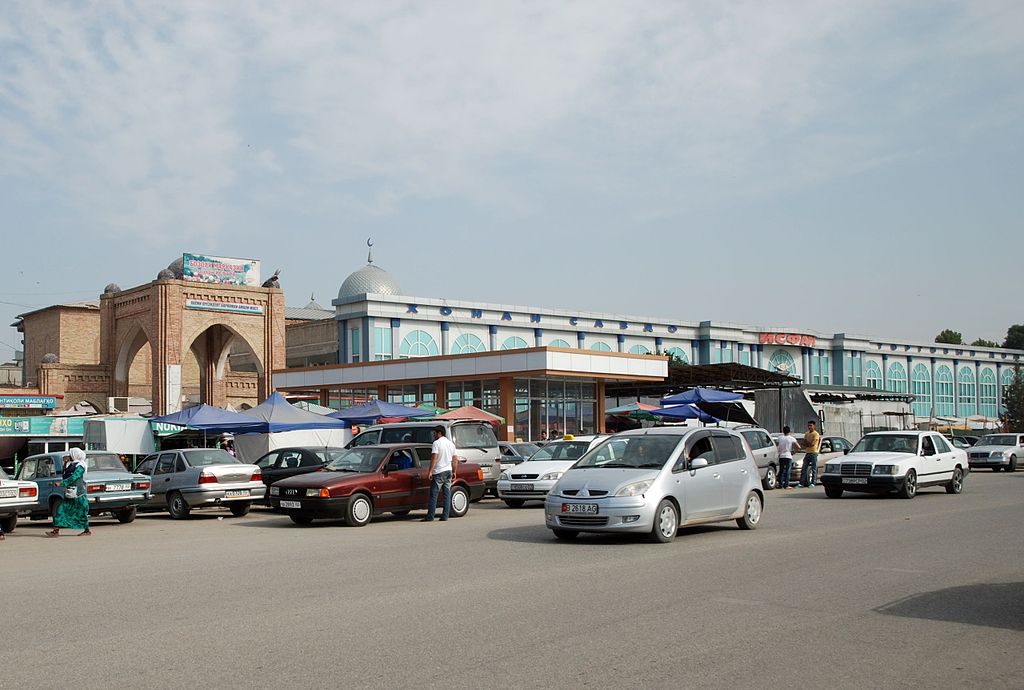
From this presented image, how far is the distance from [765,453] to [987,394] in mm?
84157

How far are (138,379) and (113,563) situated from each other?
61.0 m

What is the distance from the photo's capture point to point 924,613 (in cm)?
852

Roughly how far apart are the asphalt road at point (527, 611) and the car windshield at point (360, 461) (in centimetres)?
341

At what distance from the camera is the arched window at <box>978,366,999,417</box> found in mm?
99000

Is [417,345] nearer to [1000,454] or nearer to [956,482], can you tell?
[1000,454]

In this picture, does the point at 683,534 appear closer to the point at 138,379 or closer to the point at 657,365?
the point at 657,365

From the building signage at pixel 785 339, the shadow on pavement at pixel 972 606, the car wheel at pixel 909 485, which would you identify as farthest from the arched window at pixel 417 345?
the shadow on pavement at pixel 972 606

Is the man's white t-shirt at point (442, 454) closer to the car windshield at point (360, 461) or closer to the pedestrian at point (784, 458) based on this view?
the car windshield at point (360, 461)

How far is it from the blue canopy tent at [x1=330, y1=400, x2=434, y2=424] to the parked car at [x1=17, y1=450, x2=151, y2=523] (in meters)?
11.1

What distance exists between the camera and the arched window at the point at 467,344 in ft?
221

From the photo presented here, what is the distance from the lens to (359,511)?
18.1m

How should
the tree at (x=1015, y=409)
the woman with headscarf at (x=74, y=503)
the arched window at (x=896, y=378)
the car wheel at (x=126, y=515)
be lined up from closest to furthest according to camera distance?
1. the woman with headscarf at (x=74, y=503)
2. the car wheel at (x=126, y=515)
3. the tree at (x=1015, y=409)
4. the arched window at (x=896, y=378)

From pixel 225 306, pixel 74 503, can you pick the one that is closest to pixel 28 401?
pixel 225 306

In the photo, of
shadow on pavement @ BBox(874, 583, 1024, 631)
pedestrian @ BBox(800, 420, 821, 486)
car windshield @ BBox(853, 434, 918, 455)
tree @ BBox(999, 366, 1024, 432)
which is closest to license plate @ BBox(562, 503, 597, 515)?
shadow on pavement @ BBox(874, 583, 1024, 631)
